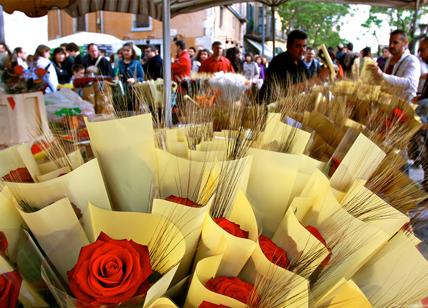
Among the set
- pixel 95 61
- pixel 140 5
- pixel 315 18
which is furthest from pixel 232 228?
pixel 315 18

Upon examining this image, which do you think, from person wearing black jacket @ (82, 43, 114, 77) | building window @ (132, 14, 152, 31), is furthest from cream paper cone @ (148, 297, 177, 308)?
building window @ (132, 14, 152, 31)

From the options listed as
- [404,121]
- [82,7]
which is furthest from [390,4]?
[404,121]

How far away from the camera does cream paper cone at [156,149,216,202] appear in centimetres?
84

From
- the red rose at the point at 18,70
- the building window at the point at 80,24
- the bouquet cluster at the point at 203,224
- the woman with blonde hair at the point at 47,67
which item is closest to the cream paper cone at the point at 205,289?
the bouquet cluster at the point at 203,224

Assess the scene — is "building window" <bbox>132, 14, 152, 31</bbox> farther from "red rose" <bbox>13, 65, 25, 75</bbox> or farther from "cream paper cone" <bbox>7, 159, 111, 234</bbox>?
"cream paper cone" <bbox>7, 159, 111, 234</bbox>

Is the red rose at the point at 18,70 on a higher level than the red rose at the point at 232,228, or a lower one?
higher

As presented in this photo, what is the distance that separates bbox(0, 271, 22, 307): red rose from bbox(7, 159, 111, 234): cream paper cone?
0.44ft

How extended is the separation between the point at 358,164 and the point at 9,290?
31.6 inches

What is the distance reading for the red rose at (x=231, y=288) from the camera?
681 mm

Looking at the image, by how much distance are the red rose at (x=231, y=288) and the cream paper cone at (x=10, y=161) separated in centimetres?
55

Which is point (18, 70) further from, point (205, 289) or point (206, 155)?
point (205, 289)

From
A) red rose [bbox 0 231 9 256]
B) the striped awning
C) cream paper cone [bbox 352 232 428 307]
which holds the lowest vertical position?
cream paper cone [bbox 352 232 428 307]

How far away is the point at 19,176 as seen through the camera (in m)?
0.87

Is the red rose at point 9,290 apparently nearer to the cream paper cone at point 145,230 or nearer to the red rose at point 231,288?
the cream paper cone at point 145,230
